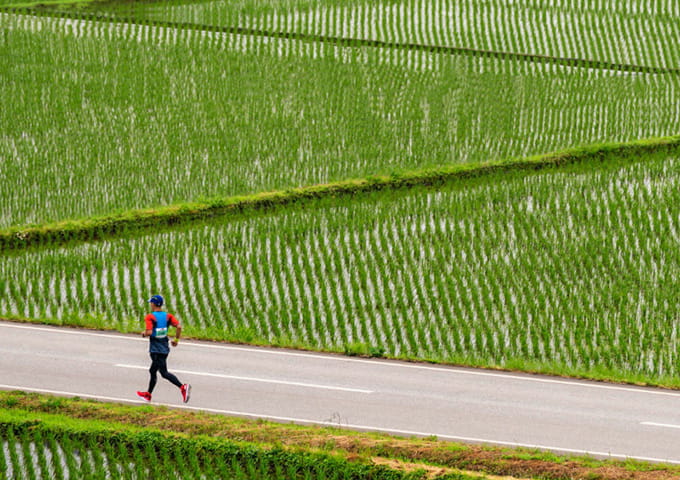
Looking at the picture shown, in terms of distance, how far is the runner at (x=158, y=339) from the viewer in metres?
9.93

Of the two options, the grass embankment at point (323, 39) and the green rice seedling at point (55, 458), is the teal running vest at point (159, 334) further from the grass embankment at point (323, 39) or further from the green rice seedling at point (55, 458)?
the grass embankment at point (323, 39)

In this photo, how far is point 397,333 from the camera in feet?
39.4

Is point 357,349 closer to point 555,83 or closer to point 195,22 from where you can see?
point 555,83

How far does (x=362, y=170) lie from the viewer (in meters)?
17.2

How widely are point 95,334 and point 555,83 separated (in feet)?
42.5

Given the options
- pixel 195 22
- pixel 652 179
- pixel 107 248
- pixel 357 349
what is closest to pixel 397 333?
pixel 357 349

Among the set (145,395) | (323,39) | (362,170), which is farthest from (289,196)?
(323,39)

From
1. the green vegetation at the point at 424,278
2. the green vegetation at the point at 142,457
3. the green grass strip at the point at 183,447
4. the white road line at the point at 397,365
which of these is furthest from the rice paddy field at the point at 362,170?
the green vegetation at the point at 142,457

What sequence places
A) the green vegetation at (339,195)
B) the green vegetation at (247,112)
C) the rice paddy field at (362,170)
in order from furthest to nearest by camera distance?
the green vegetation at (247,112) < the rice paddy field at (362,170) < the green vegetation at (339,195)

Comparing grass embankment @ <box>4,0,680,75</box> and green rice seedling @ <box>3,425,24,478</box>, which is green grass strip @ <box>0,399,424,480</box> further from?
grass embankment @ <box>4,0,680,75</box>

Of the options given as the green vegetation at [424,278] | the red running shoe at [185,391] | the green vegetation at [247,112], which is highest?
the green vegetation at [247,112]

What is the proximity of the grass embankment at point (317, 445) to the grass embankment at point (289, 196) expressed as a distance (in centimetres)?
500

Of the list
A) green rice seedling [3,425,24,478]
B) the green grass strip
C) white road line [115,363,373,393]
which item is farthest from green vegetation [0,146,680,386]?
green rice seedling [3,425,24,478]

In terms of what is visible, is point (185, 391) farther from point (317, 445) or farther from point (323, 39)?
point (323, 39)
